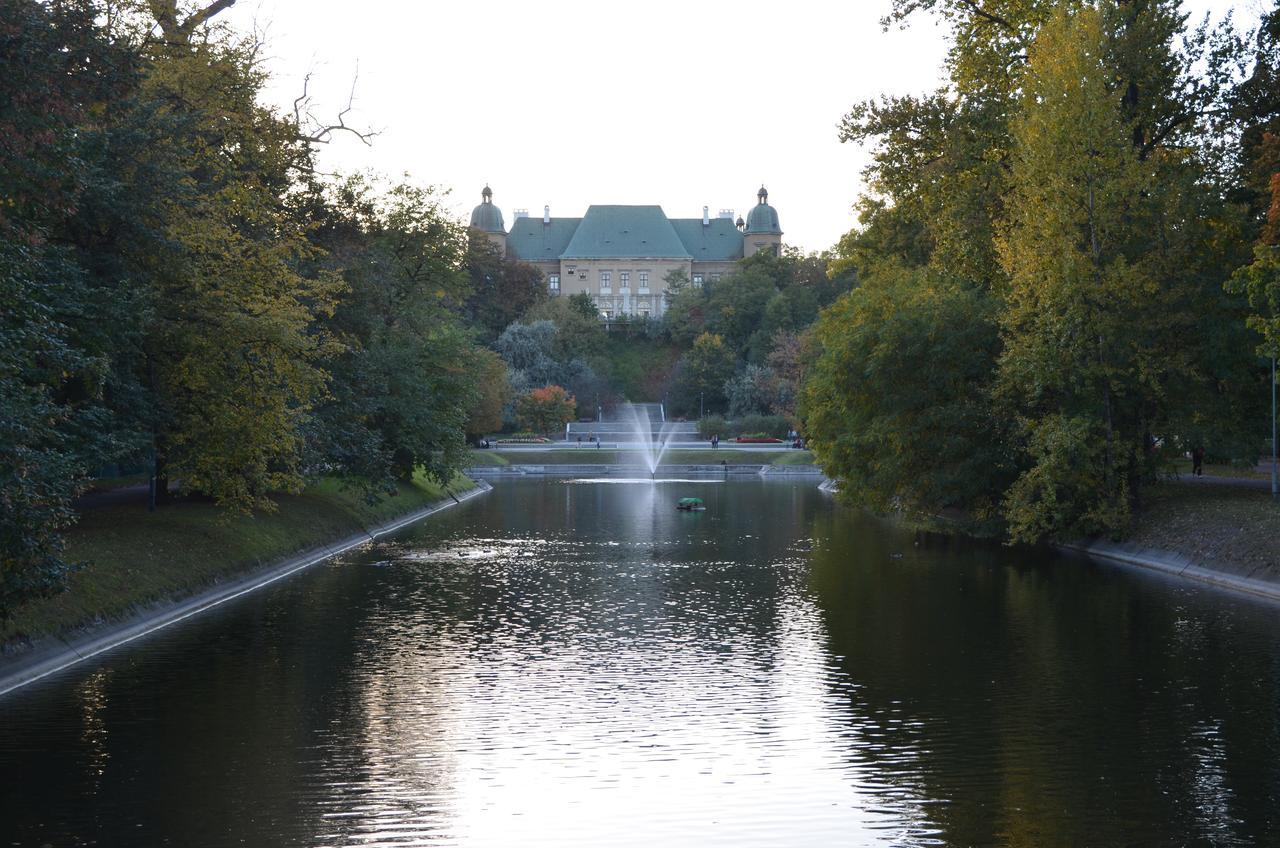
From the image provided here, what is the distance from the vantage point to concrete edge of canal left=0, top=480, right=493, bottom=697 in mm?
20172

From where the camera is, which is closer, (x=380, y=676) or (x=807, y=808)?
(x=807, y=808)

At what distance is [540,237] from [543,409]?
7948 centimetres

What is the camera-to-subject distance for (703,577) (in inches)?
1309

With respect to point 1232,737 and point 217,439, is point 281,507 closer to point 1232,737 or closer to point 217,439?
point 217,439

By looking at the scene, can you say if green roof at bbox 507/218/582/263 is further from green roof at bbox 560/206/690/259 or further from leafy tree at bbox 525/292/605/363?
leafy tree at bbox 525/292/605/363

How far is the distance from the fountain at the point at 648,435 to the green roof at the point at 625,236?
51009 millimetres

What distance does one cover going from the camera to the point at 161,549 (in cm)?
2950

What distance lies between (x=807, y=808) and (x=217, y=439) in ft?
68.1

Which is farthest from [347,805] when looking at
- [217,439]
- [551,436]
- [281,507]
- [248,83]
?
[551,436]

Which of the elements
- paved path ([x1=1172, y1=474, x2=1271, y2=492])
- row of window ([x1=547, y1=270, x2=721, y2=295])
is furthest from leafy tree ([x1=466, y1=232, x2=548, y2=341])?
paved path ([x1=1172, y1=474, x2=1271, y2=492])

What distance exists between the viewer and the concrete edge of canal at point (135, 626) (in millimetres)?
20172

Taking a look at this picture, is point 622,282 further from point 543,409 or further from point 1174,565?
point 1174,565

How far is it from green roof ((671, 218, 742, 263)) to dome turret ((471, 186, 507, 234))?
2501 cm

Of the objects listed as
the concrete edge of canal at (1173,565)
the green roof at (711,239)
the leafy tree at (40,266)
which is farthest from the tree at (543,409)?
the leafy tree at (40,266)
